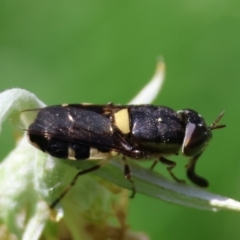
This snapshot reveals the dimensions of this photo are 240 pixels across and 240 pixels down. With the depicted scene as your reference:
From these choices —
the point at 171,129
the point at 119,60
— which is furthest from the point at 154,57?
the point at 171,129

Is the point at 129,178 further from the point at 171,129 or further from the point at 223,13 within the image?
the point at 223,13

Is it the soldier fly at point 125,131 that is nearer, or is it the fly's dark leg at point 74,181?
the fly's dark leg at point 74,181

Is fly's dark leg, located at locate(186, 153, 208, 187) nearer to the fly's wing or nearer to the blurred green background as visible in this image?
the fly's wing

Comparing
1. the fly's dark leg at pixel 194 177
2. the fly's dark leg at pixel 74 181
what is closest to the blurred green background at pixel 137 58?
the fly's dark leg at pixel 194 177

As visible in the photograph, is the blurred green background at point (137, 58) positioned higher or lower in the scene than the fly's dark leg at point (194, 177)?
lower

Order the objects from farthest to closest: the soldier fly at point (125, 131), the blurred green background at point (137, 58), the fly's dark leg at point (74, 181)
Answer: the blurred green background at point (137, 58), the soldier fly at point (125, 131), the fly's dark leg at point (74, 181)

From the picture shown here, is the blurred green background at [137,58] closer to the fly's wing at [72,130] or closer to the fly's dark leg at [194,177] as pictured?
the fly's dark leg at [194,177]

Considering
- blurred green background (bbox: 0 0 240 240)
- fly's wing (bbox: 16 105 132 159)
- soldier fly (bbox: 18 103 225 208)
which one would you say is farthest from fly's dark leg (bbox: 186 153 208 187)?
blurred green background (bbox: 0 0 240 240)
